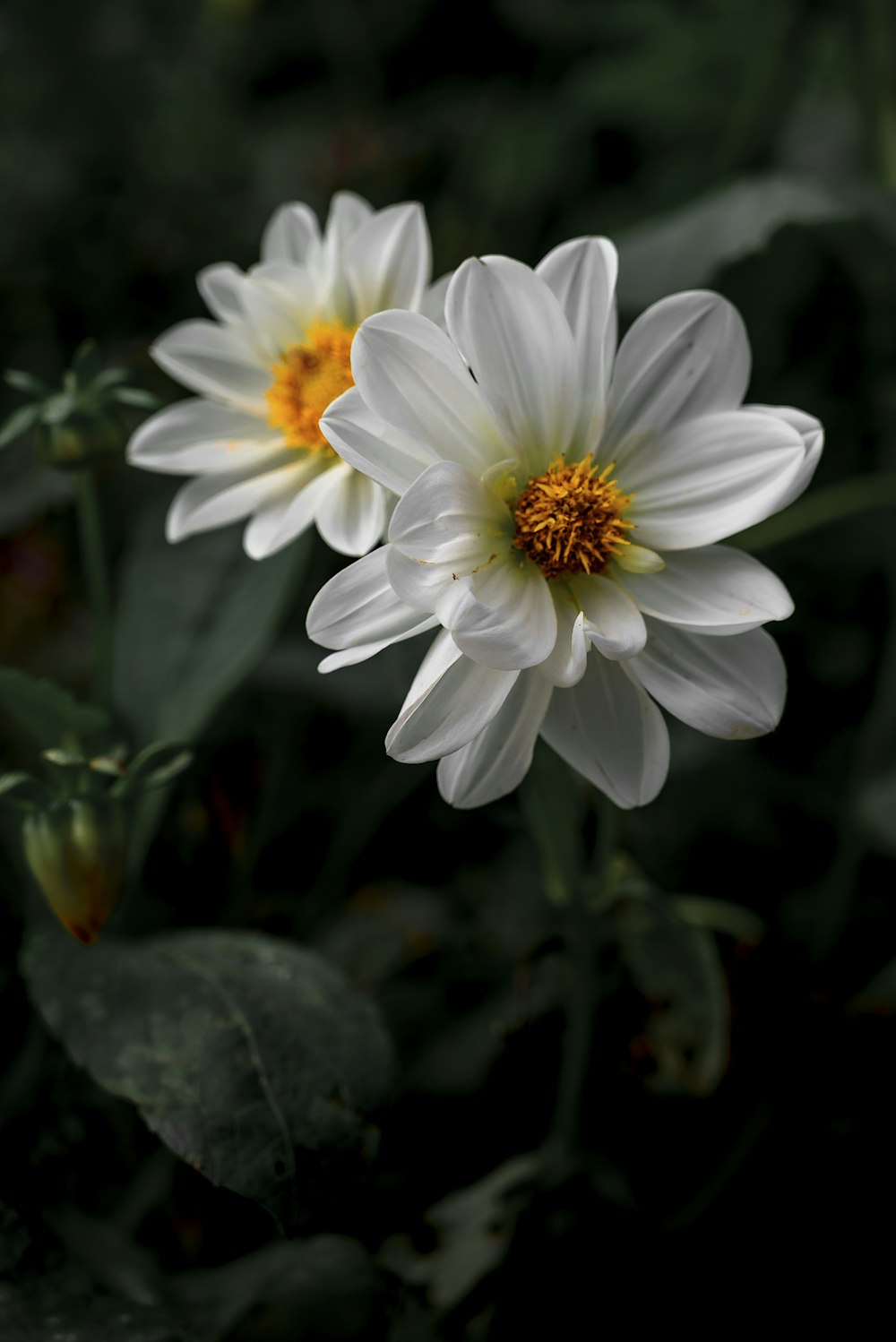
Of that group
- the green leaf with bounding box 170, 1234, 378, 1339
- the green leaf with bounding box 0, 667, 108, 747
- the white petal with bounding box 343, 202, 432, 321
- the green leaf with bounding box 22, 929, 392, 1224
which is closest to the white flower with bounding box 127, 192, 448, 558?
the white petal with bounding box 343, 202, 432, 321

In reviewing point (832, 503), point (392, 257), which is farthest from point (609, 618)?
point (832, 503)

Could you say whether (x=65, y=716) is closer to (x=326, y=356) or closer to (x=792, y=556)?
(x=326, y=356)

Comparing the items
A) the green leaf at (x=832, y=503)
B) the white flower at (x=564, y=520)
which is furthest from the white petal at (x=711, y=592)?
the green leaf at (x=832, y=503)

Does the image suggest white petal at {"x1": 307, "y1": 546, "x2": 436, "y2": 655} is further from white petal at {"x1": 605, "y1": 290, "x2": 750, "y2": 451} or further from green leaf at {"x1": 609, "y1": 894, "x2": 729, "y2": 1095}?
green leaf at {"x1": 609, "y1": 894, "x2": 729, "y2": 1095}

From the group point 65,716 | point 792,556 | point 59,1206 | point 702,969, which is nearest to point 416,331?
point 65,716

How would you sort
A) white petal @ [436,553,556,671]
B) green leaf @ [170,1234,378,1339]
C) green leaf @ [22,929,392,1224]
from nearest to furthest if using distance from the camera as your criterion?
1. white petal @ [436,553,556,671]
2. green leaf @ [22,929,392,1224]
3. green leaf @ [170,1234,378,1339]

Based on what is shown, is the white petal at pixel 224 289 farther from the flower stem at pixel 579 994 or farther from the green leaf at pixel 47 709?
the flower stem at pixel 579 994
